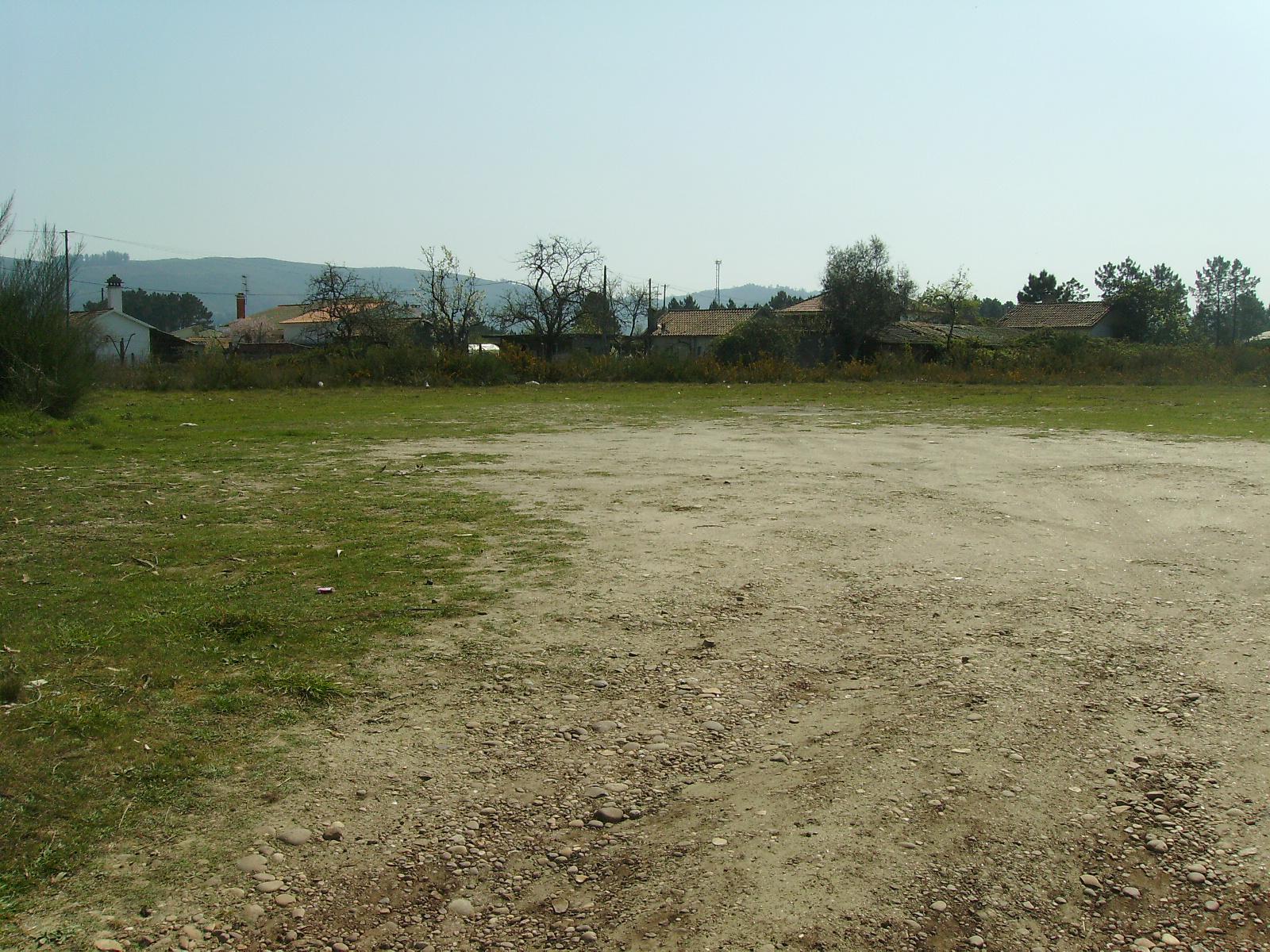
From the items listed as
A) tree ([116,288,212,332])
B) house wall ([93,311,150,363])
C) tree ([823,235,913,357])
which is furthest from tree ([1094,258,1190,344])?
tree ([116,288,212,332])

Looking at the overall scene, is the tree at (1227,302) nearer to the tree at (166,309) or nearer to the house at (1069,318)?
the house at (1069,318)

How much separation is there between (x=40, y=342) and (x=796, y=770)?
19.0 meters

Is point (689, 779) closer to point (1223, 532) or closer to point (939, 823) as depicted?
point (939, 823)

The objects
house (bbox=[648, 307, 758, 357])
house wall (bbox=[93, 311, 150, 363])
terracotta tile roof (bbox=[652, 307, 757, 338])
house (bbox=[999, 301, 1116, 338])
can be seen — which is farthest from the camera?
terracotta tile roof (bbox=[652, 307, 757, 338])

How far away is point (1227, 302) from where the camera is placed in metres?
108

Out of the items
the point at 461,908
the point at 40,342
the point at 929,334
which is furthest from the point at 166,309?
the point at 461,908

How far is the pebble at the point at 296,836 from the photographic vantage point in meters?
3.14

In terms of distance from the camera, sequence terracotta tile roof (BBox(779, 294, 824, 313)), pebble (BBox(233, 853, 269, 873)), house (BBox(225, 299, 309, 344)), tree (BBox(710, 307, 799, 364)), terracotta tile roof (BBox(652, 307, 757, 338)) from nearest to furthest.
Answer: pebble (BBox(233, 853, 269, 873)), tree (BBox(710, 307, 799, 364)), terracotta tile roof (BBox(779, 294, 824, 313)), terracotta tile roof (BBox(652, 307, 757, 338)), house (BBox(225, 299, 309, 344))

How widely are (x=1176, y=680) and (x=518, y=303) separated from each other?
55398mm

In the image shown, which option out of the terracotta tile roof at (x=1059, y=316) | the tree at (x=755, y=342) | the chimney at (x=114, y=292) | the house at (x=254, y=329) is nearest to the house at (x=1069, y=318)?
the terracotta tile roof at (x=1059, y=316)

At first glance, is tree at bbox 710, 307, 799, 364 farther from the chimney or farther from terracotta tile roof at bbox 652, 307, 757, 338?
the chimney

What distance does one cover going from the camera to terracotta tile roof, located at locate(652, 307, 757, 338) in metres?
69.6

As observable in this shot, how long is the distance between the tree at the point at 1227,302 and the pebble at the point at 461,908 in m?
110

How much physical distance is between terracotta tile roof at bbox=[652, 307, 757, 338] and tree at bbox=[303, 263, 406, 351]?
18.3m
